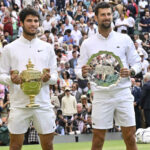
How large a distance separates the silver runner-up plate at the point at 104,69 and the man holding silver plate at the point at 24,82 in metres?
0.60

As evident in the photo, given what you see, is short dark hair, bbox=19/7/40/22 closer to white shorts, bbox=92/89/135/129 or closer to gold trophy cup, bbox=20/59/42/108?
gold trophy cup, bbox=20/59/42/108

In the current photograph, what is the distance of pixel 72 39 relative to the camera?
2716 centimetres

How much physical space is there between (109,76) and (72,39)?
17810 mm

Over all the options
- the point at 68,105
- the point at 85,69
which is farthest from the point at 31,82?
the point at 68,105

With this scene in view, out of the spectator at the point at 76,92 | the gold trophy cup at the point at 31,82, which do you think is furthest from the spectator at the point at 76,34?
the gold trophy cup at the point at 31,82

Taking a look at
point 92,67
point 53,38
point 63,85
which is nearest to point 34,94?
point 92,67

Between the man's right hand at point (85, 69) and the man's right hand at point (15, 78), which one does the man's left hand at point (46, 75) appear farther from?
the man's right hand at point (85, 69)

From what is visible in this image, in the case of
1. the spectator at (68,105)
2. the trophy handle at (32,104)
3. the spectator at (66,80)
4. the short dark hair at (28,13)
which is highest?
the short dark hair at (28,13)

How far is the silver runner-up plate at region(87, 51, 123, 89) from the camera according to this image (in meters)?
9.38

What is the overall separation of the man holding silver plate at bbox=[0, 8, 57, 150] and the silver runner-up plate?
600 millimetres

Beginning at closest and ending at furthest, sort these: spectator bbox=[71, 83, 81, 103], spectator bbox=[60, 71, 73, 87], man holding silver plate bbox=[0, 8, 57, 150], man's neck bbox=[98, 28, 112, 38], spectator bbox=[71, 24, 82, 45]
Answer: man holding silver plate bbox=[0, 8, 57, 150]
man's neck bbox=[98, 28, 112, 38]
spectator bbox=[71, 83, 81, 103]
spectator bbox=[60, 71, 73, 87]
spectator bbox=[71, 24, 82, 45]

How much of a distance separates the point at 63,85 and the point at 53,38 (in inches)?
188

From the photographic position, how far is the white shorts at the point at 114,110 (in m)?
9.38

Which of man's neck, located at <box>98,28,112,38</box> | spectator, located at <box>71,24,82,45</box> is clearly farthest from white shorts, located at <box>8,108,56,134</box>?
spectator, located at <box>71,24,82,45</box>
